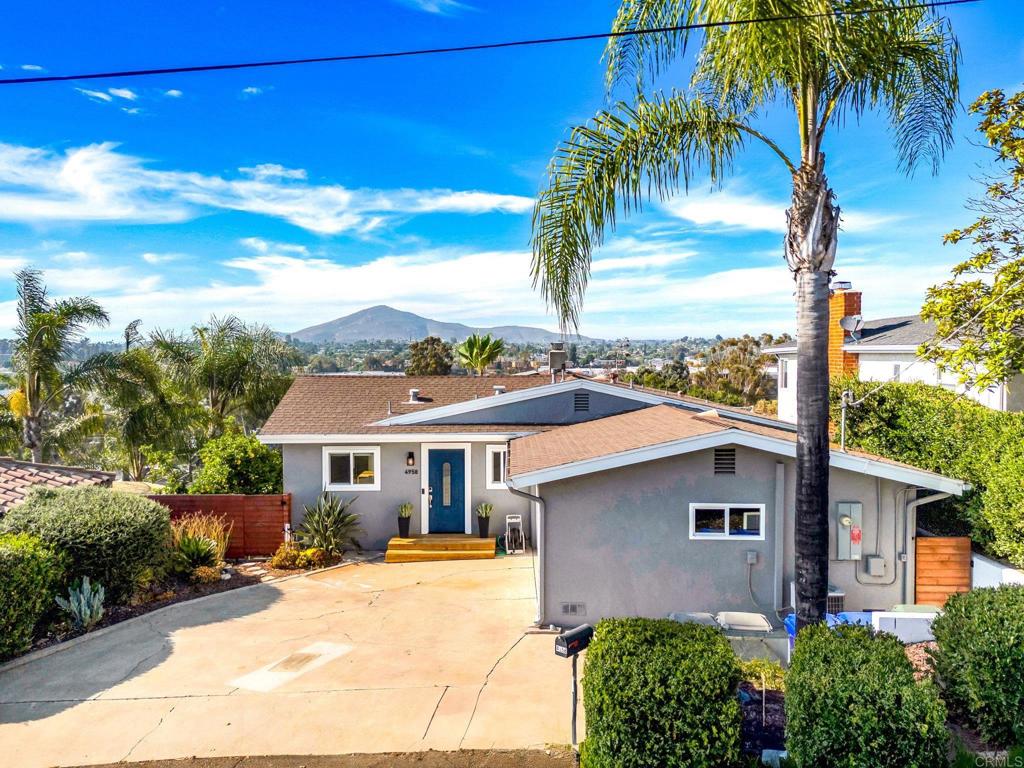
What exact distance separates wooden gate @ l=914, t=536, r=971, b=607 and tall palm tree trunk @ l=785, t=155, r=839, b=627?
475 centimetres

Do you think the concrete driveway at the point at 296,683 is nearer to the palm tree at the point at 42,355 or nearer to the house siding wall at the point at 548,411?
the house siding wall at the point at 548,411

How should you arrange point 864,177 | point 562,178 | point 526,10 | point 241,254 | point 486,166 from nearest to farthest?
point 562,178, point 526,10, point 864,177, point 486,166, point 241,254

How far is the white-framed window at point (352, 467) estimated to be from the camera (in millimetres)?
14435

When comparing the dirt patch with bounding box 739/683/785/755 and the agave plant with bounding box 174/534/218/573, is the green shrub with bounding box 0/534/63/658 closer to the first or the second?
the agave plant with bounding box 174/534/218/573

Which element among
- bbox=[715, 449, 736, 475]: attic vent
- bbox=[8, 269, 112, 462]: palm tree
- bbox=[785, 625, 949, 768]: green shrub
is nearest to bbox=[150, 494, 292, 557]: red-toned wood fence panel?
bbox=[8, 269, 112, 462]: palm tree

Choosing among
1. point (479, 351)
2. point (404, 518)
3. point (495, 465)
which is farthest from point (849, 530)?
point (479, 351)

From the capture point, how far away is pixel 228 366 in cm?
2358

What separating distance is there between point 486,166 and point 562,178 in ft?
54.6

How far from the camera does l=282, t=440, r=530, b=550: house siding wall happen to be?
47.2ft

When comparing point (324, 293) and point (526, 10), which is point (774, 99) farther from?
point (324, 293)

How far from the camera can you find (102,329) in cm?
1958

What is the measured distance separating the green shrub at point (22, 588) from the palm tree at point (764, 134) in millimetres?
7931

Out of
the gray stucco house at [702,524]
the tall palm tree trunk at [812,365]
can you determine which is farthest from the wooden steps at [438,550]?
the tall palm tree trunk at [812,365]

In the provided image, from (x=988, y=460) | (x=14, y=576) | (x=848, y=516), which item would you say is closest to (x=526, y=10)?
(x=848, y=516)
